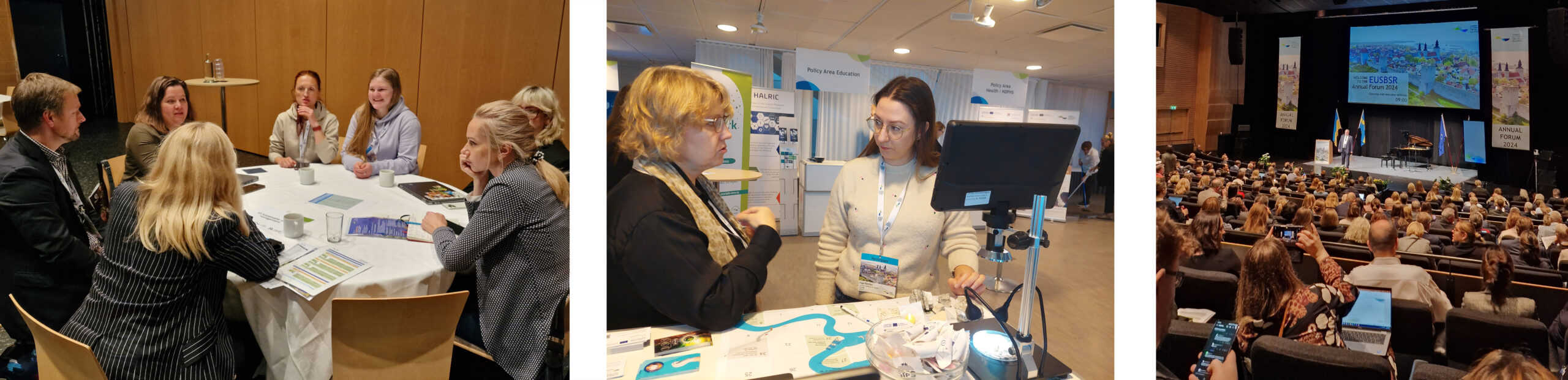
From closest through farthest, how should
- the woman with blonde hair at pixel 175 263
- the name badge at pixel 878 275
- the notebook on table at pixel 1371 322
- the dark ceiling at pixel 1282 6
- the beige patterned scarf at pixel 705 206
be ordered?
1. the woman with blonde hair at pixel 175 263
2. the beige patterned scarf at pixel 705 206
3. the name badge at pixel 878 275
4. the notebook on table at pixel 1371 322
5. the dark ceiling at pixel 1282 6

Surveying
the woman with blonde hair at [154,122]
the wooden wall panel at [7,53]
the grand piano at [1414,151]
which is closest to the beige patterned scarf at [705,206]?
the woman with blonde hair at [154,122]

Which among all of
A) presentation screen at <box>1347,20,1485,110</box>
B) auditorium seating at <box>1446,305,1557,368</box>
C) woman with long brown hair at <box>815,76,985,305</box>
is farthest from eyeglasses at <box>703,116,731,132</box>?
auditorium seating at <box>1446,305,1557,368</box>

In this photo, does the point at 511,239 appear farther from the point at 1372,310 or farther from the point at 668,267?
the point at 1372,310

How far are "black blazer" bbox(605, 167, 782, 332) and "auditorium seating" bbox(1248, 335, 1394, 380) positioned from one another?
1.82m

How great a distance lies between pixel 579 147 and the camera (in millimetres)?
2004

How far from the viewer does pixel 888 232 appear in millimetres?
2113

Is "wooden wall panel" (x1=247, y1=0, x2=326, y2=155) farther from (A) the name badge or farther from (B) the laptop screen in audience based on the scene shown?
(B) the laptop screen in audience

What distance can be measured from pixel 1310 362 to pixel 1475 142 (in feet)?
3.24

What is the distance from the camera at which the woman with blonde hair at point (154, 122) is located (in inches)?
67.3

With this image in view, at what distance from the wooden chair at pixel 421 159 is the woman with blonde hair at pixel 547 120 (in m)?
0.26

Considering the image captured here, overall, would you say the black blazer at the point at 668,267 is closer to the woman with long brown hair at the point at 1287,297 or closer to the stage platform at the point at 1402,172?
the woman with long brown hair at the point at 1287,297

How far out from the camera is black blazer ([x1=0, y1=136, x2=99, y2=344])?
1713mm

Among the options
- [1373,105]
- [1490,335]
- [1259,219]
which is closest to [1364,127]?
[1373,105]

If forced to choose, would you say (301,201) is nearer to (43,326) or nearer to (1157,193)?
(43,326)
